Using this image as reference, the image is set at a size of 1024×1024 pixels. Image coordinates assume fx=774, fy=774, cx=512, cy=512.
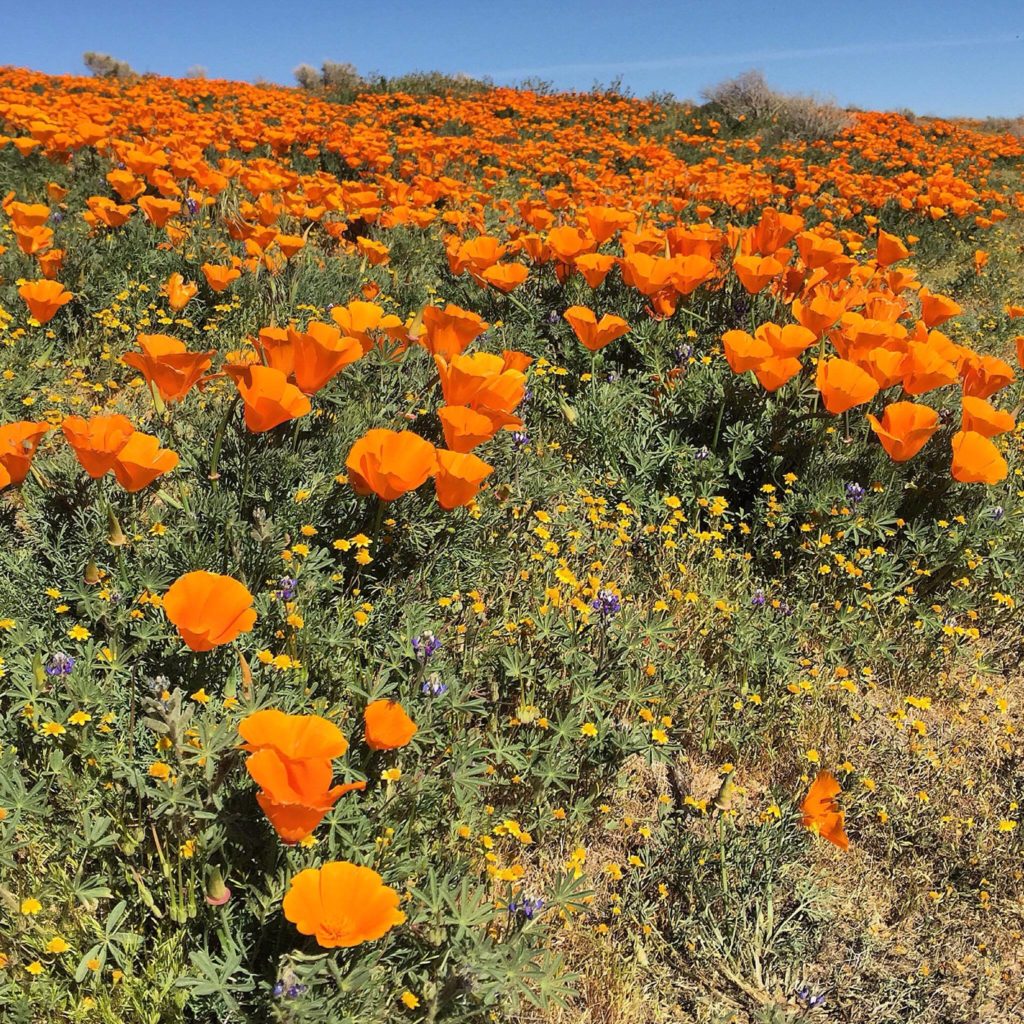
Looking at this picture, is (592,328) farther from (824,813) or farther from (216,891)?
(216,891)

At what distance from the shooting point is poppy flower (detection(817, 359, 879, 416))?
9.12 feet

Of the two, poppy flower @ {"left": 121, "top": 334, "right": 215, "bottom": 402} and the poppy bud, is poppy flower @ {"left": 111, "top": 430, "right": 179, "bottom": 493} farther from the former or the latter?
the poppy bud

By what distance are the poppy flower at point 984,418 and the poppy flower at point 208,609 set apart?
2521 mm

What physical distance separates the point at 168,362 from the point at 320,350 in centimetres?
40

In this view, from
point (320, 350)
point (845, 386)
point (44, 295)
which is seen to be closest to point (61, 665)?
point (320, 350)

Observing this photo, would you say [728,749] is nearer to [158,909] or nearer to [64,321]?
[158,909]

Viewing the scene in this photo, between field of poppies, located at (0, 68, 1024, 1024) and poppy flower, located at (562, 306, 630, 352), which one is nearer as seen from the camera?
field of poppies, located at (0, 68, 1024, 1024)

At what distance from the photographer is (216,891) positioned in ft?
4.95

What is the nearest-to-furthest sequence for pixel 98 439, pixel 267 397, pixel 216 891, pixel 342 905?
pixel 342 905
pixel 216 891
pixel 98 439
pixel 267 397

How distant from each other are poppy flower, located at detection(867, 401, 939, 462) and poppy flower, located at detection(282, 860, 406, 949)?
2.24m

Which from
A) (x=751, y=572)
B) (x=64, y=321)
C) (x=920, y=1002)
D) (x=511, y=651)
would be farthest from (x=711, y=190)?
(x=920, y=1002)

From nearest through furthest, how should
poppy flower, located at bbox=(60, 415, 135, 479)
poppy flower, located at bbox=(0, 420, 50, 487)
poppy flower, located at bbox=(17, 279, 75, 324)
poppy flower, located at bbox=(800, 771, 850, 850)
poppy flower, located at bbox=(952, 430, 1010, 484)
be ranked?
poppy flower, located at bbox=(60, 415, 135, 479)
poppy flower, located at bbox=(0, 420, 50, 487)
poppy flower, located at bbox=(800, 771, 850, 850)
poppy flower, located at bbox=(952, 430, 1010, 484)
poppy flower, located at bbox=(17, 279, 75, 324)

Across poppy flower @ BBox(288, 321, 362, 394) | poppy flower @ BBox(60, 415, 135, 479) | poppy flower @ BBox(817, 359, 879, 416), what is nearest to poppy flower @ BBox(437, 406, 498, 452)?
poppy flower @ BBox(288, 321, 362, 394)

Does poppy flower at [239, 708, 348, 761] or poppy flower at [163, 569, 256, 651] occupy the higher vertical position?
poppy flower at [163, 569, 256, 651]
